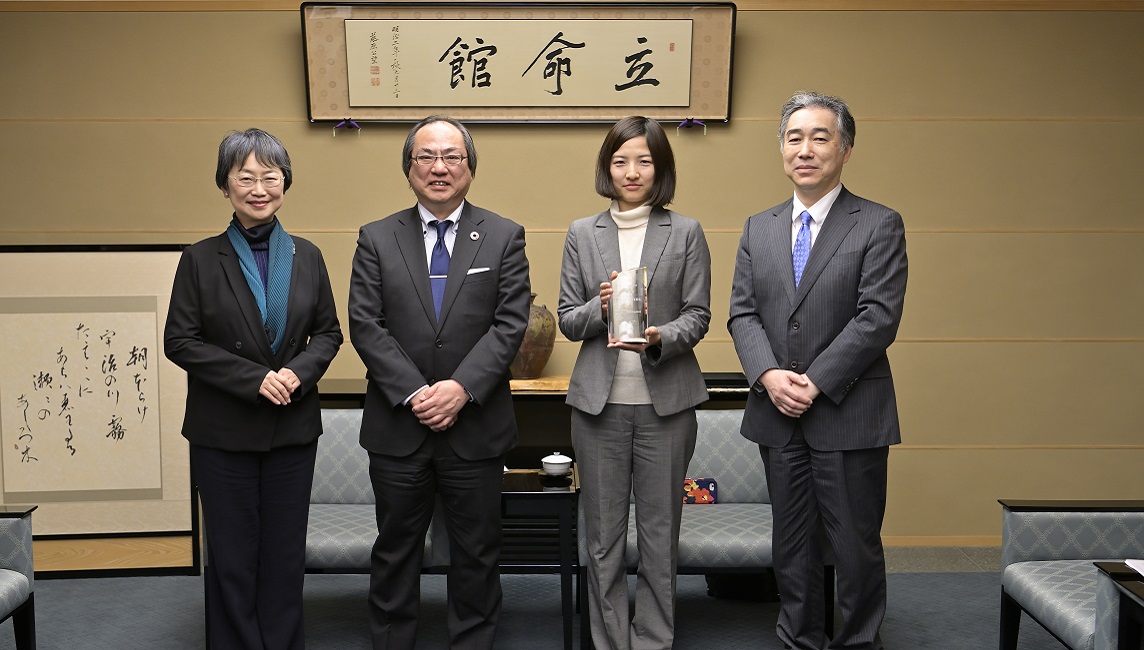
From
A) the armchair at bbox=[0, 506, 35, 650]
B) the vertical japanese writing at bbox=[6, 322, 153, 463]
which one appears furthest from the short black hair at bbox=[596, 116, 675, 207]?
the vertical japanese writing at bbox=[6, 322, 153, 463]

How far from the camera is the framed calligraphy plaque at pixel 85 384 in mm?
3934

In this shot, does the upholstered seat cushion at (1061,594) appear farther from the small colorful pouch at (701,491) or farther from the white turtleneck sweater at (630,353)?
the white turtleneck sweater at (630,353)

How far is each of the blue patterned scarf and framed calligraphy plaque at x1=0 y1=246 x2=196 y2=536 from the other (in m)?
1.47

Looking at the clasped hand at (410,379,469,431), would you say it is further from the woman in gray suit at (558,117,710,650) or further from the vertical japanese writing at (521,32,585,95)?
the vertical japanese writing at (521,32,585,95)

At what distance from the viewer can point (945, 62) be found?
4.17m

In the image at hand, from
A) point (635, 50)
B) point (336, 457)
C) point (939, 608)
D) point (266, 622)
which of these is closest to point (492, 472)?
point (266, 622)

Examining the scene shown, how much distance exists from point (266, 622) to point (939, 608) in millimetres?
2364

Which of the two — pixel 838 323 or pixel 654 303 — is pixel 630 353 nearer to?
pixel 654 303

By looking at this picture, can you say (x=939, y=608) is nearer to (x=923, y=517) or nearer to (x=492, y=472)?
(x=923, y=517)

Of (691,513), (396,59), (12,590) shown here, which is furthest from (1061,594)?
(396,59)

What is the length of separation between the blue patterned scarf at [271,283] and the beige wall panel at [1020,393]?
2.77 meters

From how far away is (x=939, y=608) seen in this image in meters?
3.47

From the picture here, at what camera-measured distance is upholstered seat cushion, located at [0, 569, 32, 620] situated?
2648 millimetres

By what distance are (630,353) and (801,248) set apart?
0.60 m
